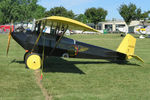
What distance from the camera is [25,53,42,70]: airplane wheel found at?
771 centimetres

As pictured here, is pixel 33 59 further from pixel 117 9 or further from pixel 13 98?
pixel 117 9

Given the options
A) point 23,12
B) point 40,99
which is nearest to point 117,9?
point 23,12

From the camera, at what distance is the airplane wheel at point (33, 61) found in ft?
25.3

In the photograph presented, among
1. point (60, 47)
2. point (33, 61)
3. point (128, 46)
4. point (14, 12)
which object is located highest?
point (14, 12)

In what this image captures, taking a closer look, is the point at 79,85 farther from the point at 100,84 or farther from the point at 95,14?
the point at 95,14

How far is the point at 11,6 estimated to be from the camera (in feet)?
→ 229

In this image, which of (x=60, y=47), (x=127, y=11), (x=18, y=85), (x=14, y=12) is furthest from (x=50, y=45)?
(x=14, y=12)

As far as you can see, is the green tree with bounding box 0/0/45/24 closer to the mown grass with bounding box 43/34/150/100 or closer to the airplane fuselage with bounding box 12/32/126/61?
the airplane fuselage with bounding box 12/32/126/61

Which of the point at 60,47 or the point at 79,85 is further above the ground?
the point at 60,47

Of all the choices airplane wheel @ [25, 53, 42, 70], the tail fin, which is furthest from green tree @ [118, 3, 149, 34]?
airplane wheel @ [25, 53, 42, 70]

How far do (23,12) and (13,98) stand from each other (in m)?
69.9

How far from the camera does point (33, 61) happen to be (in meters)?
7.73

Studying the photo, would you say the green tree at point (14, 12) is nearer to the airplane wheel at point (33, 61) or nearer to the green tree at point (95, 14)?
the green tree at point (95, 14)

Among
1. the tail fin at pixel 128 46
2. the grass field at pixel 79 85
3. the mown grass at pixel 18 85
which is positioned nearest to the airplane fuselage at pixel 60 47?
the tail fin at pixel 128 46
